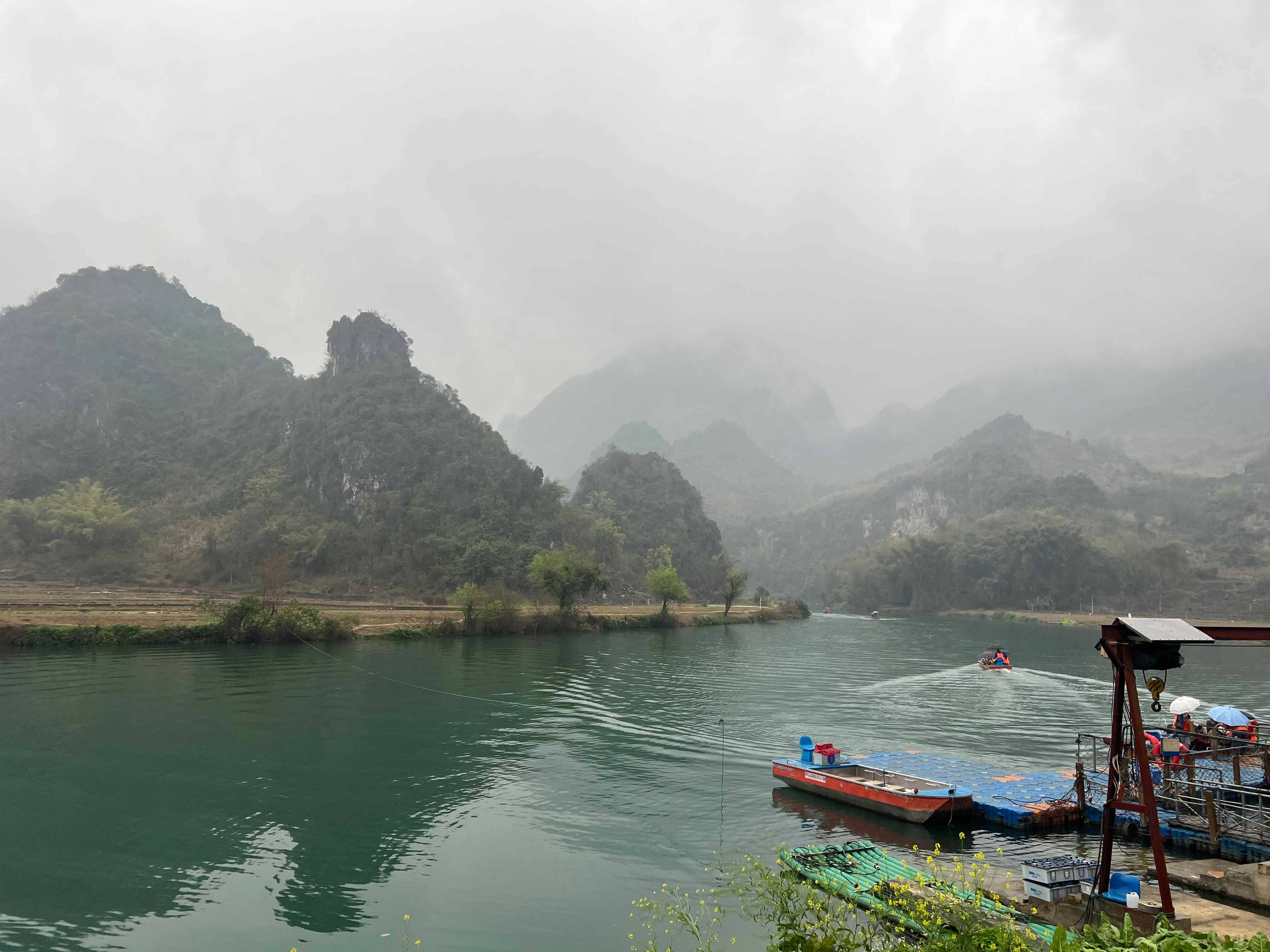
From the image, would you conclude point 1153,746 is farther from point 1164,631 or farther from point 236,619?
point 236,619

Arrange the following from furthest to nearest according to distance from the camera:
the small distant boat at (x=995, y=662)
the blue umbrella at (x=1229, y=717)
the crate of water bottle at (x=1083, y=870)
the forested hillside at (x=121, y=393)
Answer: the forested hillside at (x=121, y=393), the small distant boat at (x=995, y=662), the blue umbrella at (x=1229, y=717), the crate of water bottle at (x=1083, y=870)

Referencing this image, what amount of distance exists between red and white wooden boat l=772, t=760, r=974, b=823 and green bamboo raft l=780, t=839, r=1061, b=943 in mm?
2161

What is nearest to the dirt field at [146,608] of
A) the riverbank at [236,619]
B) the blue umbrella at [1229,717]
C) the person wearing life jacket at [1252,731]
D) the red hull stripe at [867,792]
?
the riverbank at [236,619]

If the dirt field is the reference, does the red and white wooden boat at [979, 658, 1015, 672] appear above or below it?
below

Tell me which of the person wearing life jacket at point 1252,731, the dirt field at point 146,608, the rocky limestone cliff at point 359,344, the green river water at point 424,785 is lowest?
the green river water at point 424,785

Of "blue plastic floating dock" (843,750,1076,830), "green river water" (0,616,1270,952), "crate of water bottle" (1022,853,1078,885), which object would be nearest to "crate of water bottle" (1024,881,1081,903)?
"crate of water bottle" (1022,853,1078,885)

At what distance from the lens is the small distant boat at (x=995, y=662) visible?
5184 centimetres

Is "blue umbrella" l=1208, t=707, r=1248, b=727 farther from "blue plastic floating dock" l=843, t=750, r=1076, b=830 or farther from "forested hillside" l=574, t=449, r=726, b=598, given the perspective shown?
"forested hillside" l=574, t=449, r=726, b=598

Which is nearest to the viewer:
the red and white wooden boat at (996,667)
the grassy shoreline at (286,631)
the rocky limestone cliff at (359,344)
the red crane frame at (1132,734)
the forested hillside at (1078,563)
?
the red crane frame at (1132,734)

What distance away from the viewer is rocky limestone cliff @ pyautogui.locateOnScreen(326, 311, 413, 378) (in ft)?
507

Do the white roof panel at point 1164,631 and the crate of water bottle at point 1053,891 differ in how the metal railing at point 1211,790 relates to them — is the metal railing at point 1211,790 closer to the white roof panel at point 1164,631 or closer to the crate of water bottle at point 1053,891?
the crate of water bottle at point 1053,891

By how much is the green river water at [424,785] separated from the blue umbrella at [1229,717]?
542 centimetres

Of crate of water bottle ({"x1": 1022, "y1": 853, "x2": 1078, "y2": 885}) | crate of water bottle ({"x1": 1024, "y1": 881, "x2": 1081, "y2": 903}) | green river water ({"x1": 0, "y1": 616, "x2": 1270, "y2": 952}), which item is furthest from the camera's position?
green river water ({"x1": 0, "y1": 616, "x2": 1270, "y2": 952})

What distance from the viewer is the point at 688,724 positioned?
31406 millimetres
